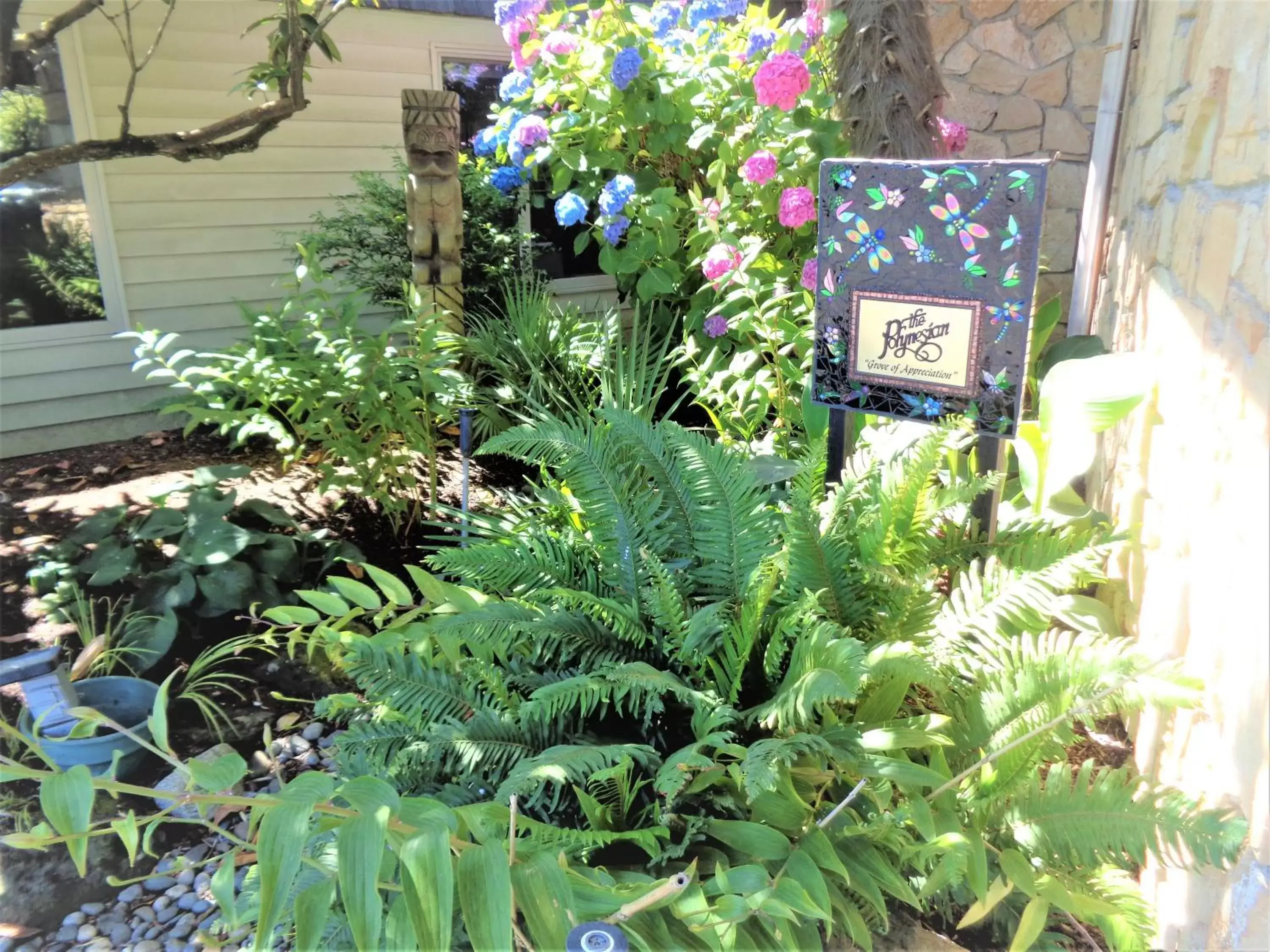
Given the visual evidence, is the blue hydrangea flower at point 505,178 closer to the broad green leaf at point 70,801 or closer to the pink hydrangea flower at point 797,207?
the pink hydrangea flower at point 797,207

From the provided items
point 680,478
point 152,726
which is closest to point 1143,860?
point 680,478

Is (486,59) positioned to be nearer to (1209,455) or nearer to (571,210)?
(571,210)

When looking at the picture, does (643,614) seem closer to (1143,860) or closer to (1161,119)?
(1143,860)

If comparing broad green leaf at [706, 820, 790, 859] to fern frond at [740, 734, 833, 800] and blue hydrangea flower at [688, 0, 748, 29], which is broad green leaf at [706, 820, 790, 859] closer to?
fern frond at [740, 734, 833, 800]

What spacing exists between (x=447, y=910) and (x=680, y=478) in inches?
44.8

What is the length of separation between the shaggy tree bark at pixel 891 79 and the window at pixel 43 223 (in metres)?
3.60

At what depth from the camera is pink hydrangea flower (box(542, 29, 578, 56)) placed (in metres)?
3.35

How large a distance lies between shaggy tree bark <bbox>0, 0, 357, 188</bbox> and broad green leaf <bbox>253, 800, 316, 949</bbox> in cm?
291

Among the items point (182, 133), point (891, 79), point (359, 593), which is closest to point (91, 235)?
point (182, 133)

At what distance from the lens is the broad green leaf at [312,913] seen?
84cm

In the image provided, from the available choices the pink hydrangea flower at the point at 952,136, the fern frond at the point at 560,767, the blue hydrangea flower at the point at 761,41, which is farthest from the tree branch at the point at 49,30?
the fern frond at the point at 560,767

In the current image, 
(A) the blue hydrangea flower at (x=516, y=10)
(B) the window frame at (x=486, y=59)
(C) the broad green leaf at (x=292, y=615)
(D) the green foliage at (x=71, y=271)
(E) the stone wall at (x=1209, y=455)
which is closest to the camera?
(E) the stone wall at (x=1209, y=455)

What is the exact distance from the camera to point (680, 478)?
6.07ft

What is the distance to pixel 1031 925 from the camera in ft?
3.89
